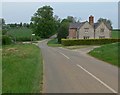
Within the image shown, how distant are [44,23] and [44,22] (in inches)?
15.3

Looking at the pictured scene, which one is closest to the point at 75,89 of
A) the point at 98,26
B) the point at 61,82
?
the point at 61,82

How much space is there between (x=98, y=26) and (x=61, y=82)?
90.5 m

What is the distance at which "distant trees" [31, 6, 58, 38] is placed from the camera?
132587 mm

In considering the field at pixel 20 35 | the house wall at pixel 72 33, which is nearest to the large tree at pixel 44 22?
the field at pixel 20 35

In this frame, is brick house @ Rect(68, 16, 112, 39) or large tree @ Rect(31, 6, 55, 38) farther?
large tree @ Rect(31, 6, 55, 38)

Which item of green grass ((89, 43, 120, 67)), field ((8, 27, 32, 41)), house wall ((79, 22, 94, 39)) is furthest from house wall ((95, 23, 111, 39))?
green grass ((89, 43, 120, 67))

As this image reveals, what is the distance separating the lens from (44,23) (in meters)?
132

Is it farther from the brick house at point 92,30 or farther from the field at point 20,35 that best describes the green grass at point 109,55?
the field at point 20,35

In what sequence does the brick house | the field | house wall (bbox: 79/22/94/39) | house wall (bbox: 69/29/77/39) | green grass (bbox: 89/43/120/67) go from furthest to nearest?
the field, house wall (bbox: 69/29/77/39), the brick house, house wall (bbox: 79/22/94/39), green grass (bbox: 89/43/120/67)

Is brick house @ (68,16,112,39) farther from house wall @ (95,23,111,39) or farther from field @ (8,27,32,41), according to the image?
field @ (8,27,32,41)

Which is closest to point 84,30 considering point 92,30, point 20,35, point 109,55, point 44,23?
point 92,30

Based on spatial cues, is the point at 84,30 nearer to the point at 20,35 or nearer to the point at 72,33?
the point at 72,33

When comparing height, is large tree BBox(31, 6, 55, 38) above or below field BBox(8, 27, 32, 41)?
above

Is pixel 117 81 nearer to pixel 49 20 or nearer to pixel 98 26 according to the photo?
pixel 98 26
